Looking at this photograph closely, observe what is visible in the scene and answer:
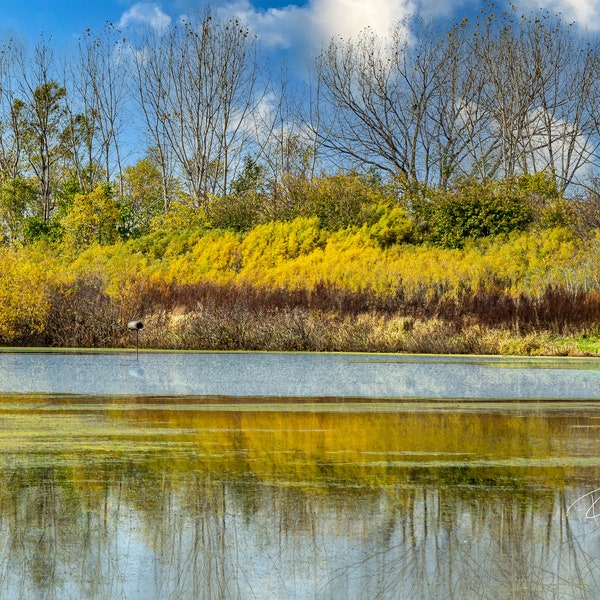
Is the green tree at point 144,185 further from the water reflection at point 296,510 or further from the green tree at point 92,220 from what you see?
the water reflection at point 296,510

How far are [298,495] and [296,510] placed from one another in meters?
0.41

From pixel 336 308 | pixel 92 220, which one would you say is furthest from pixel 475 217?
pixel 92 220

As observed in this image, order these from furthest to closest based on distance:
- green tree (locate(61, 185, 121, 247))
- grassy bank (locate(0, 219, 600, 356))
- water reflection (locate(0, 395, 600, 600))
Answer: green tree (locate(61, 185, 121, 247))
grassy bank (locate(0, 219, 600, 356))
water reflection (locate(0, 395, 600, 600))

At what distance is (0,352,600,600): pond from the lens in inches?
178

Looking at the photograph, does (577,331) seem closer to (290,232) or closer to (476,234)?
(476,234)

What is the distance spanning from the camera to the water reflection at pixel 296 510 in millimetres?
4480

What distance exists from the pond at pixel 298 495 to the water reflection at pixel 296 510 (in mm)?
16

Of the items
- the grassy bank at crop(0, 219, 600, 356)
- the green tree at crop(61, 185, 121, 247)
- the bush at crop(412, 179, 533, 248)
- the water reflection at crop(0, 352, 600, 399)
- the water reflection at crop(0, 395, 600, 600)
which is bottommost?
the water reflection at crop(0, 395, 600, 600)

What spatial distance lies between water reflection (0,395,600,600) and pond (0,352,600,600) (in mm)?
16

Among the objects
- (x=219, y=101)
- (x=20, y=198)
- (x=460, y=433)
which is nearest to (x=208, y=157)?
(x=219, y=101)

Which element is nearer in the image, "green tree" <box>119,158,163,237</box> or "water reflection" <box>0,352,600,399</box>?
"water reflection" <box>0,352,600,399</box>

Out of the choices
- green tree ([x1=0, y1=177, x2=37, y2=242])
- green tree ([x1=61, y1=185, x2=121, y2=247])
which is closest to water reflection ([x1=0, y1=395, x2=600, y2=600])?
green tree ([x1=61, y1=185, x2=121, y2=247])

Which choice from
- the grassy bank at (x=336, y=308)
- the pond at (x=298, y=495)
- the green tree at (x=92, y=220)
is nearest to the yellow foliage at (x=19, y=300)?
the grassy bank at (x=336, y=308)

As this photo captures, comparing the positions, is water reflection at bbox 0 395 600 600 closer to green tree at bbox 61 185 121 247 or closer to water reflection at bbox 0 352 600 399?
water reflection at bbox 0 352 600 399
